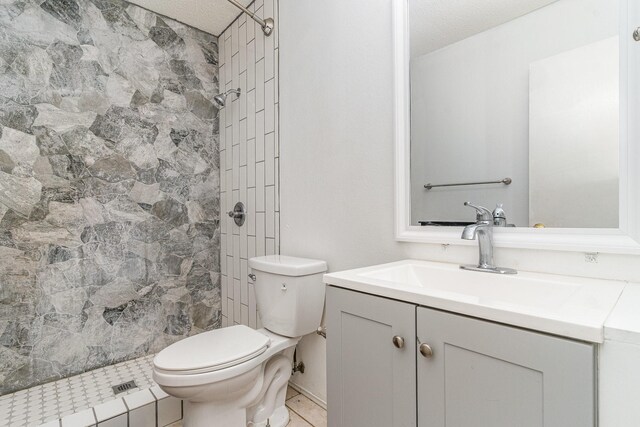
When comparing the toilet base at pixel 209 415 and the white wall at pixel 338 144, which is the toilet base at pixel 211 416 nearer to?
the toilet base at pixel 209 415

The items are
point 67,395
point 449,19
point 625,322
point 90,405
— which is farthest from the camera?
point 67,395

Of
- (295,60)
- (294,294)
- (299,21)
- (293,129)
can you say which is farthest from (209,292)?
(299,21)

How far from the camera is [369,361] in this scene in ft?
2.75

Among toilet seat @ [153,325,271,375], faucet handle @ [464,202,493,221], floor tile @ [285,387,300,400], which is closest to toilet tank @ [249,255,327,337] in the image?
toilet seat @ [153,325,271,375]

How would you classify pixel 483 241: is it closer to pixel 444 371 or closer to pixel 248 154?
pixel 444 371

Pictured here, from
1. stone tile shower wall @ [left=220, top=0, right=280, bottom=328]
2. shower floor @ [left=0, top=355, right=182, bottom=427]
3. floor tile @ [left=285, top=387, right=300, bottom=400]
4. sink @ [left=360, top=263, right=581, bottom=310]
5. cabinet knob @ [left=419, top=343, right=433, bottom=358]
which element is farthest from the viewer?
stone tile shower wall @ [left=220, top=0, right=280, bottom=328]

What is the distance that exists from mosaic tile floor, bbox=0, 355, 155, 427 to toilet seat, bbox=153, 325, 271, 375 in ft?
2.23

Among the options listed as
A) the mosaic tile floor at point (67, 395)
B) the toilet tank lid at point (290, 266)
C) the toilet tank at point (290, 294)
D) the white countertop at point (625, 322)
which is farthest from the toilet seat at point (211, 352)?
the white countertop at point (625, 322)

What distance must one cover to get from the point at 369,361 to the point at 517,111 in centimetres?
91

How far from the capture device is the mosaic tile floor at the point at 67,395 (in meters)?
1.45

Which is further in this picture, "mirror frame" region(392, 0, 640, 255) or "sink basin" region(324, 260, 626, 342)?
"mirror frame" region(392, 0, 640, 255)

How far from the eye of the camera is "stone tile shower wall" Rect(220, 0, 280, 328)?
1896 millimetres

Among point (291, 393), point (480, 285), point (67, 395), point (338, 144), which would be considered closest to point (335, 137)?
point (338, 144)

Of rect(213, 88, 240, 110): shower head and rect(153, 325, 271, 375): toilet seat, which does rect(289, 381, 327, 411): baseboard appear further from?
rect(213, 88, 240, 110): shower head
